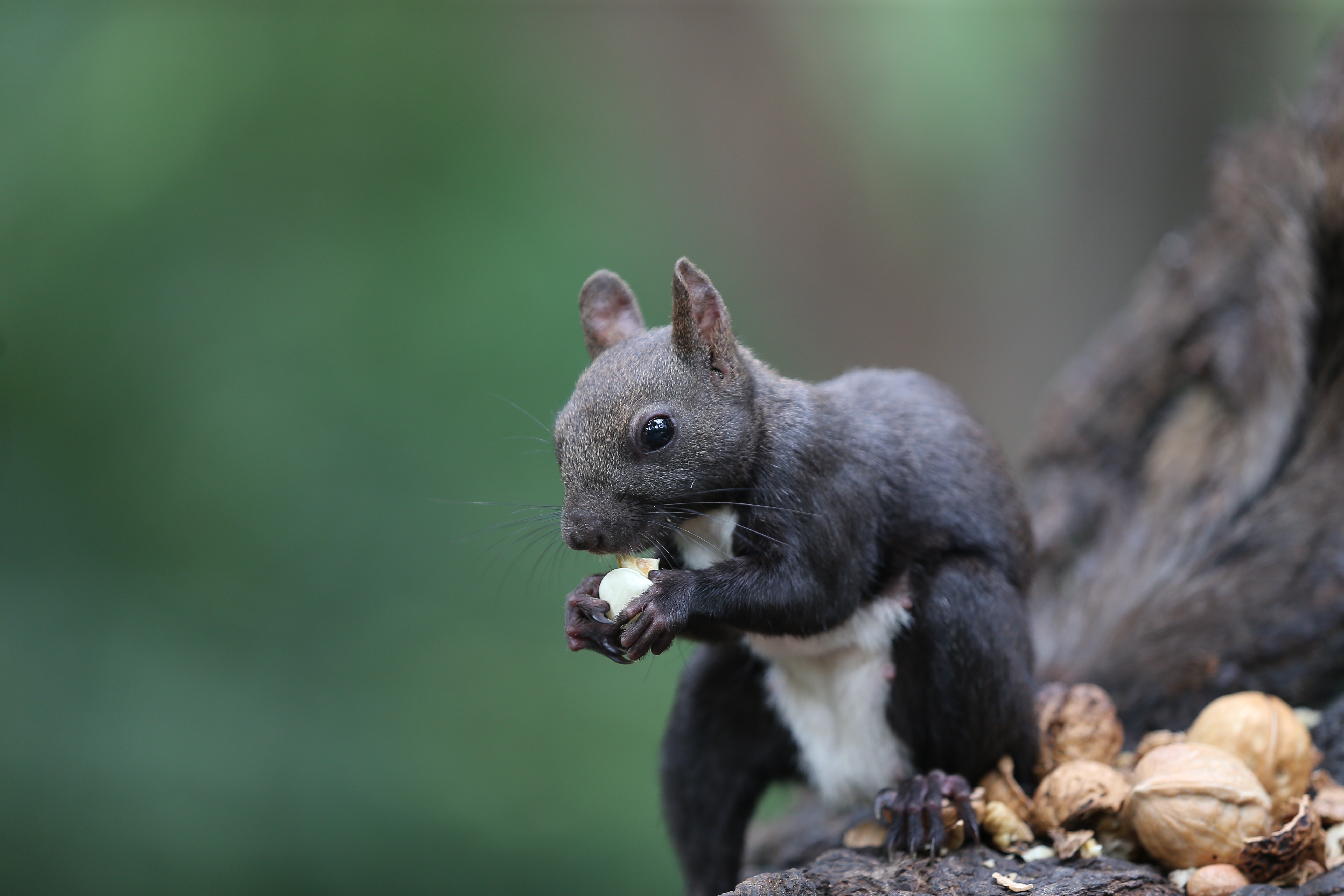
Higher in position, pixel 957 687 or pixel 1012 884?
pixel 957 687

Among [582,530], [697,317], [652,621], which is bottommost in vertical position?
[652,621]

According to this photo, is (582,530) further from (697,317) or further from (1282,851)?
(1282,851)

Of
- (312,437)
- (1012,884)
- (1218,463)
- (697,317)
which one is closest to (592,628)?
(697,317)

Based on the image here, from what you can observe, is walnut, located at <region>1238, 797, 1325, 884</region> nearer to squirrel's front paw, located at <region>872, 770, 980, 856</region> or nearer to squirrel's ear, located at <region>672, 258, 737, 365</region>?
squirrel's front paw, located at <region>872, 770, 980, 856</region>

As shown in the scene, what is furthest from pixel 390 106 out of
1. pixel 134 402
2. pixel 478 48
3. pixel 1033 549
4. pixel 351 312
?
pixel 1033 549

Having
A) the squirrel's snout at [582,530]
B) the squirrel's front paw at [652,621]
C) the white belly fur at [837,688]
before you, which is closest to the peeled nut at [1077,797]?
the white belly fur at [837,688]

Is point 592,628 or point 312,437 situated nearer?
point 592,628

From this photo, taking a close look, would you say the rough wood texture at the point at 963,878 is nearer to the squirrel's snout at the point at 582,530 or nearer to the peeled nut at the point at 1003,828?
the peeled nut at the point at 1003,828
